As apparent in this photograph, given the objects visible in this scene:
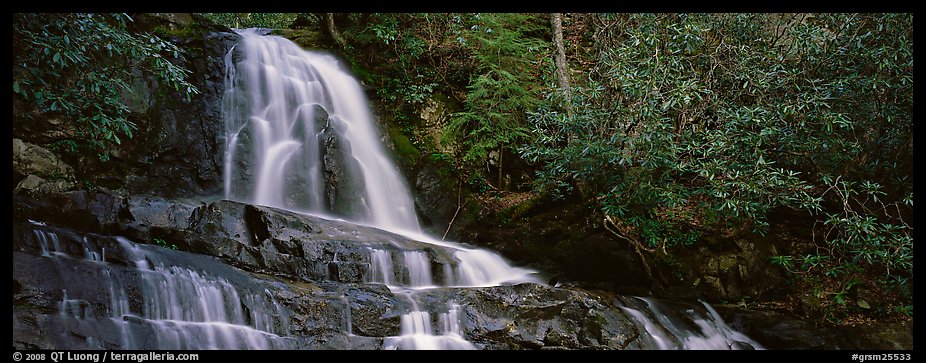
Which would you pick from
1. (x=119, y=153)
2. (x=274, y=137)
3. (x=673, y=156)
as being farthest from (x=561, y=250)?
(x=119, y=153)

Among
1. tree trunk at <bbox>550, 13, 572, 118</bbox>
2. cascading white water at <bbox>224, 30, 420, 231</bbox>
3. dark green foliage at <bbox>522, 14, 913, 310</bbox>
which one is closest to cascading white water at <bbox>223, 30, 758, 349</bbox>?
cascading white water at <bbox>224, 30, 420, 231</bbox>

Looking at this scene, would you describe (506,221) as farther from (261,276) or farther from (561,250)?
(261,276)

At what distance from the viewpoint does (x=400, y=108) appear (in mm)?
10891

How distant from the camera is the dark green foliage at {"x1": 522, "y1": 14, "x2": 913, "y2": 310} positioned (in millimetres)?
6020

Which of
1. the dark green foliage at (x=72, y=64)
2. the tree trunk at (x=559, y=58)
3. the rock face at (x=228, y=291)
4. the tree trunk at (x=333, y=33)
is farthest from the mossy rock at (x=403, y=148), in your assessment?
the dark green foliage at (x=72, y=64)

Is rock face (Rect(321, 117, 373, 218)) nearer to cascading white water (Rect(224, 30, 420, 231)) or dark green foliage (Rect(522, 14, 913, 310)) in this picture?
cascading white water (Rect(224, 30, 420, 231))

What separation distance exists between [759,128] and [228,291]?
284 inches

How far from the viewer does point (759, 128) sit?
6.88 metres

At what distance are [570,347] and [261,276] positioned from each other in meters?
3.62

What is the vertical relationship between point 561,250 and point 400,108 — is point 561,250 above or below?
below

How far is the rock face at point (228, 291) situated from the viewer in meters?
4.41

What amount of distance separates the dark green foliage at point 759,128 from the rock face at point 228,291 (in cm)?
205

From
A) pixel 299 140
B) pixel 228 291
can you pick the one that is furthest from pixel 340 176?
pixel 228 291

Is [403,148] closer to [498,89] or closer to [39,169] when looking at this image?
[498,89]
